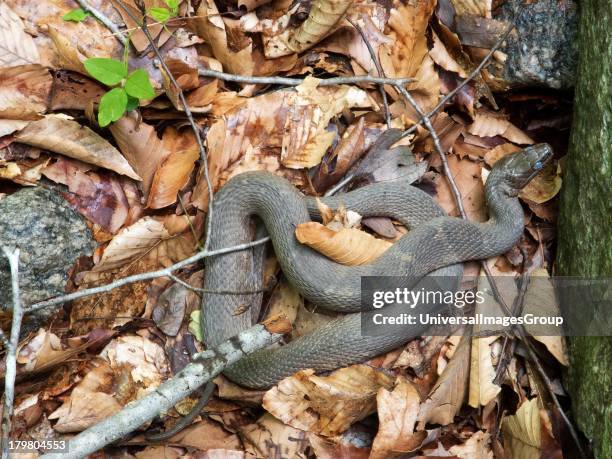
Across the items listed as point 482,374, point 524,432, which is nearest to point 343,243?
point 482,374

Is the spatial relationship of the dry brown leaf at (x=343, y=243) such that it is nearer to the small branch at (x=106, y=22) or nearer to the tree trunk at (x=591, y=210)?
the tree trunk at (x=591, y=210)

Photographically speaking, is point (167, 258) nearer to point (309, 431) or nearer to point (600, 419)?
point (309, 431)

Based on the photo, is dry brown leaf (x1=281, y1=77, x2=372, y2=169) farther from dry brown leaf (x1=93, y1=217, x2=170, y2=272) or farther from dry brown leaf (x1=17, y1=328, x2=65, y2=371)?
dry brown leaf (x1=17, y1=328, x2=65, y2=371)

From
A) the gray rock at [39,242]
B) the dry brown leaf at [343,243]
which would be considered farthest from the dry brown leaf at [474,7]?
the gray rock at [39,242]

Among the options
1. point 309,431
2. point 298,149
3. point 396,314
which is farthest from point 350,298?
point 298,149

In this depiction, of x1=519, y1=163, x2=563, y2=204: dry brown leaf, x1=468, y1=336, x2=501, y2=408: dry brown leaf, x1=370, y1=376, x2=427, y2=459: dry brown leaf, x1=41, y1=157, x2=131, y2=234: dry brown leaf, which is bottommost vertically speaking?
x1=370, y1=376, x2=427, y2=459: dry brown leaf

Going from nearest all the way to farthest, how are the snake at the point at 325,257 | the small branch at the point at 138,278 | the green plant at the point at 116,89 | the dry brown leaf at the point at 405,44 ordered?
the small branch at the point at 138,278, the green plant at the point at 116,89, the snake at the point at 325,257, the dry brown leaf at the point at 405,44

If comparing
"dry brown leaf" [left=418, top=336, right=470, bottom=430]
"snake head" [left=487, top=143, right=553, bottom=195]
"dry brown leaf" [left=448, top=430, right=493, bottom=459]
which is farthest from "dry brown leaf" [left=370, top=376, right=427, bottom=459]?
"snake head" [left=487, top=143, right=553, bottom=195]
